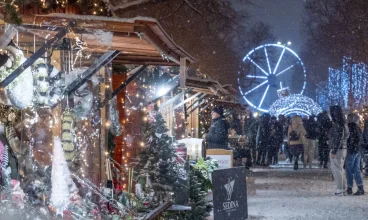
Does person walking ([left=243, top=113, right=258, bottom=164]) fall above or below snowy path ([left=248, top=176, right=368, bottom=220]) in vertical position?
above

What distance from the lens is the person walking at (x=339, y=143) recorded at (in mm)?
16125

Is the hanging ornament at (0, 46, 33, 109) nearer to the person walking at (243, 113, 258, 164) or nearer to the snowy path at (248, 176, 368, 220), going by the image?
the snowy path at (248, 176, 368, 220)

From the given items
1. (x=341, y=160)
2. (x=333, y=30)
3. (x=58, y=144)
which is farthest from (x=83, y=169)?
(x=333, y=30)

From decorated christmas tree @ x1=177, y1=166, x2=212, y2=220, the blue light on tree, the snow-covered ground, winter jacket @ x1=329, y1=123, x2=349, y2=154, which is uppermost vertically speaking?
the blue light on tree

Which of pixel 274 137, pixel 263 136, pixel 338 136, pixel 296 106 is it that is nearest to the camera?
pixel 338 136

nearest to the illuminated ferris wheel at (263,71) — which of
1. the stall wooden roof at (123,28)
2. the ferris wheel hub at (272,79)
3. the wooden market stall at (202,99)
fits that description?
the ferris wheel hub at (272,79)

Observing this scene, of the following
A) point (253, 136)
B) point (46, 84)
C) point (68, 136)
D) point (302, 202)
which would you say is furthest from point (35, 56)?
point (253, 136)

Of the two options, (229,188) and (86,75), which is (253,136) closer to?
(229,188)

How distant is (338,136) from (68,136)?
34.5 feet

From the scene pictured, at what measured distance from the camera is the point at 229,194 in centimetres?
1031

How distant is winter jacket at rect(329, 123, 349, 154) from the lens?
52.8 feet

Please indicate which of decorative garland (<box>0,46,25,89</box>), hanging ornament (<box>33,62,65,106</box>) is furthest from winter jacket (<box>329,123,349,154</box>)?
decorative garland (<box>0,46,25,89</box>)

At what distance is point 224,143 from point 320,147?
39.7 ft

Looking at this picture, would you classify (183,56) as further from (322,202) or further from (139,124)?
(322,202)
